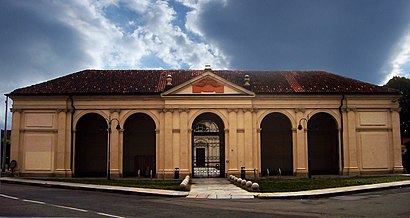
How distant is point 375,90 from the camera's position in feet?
115

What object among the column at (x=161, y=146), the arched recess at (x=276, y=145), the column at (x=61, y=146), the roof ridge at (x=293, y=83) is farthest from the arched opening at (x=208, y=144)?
the column at (x=61, y=146)

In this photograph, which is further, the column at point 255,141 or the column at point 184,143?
the column at point 255,141

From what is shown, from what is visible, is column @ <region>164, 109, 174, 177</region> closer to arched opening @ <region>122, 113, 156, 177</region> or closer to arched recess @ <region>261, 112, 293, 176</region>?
arched opening @ <region>122, 113, 156, 177</region>

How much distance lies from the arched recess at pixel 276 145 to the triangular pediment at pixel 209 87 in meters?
5.65

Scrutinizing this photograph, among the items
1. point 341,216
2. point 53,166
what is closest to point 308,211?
point 341,216

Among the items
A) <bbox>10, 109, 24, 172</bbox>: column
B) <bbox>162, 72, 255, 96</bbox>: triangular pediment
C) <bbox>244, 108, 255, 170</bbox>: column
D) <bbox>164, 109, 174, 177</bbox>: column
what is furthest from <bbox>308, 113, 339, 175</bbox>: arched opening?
<bbox>10, 109, 24, 172</bbox>: column

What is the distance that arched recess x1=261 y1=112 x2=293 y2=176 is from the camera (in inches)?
1494

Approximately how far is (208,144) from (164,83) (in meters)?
11.8

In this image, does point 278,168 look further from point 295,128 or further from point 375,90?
point 375,90

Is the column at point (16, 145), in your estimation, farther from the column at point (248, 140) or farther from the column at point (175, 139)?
the column at point (248, 140)

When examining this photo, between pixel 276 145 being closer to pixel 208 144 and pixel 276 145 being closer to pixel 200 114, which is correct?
pixel 200 114

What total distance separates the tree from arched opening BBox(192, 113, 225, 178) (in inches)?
891

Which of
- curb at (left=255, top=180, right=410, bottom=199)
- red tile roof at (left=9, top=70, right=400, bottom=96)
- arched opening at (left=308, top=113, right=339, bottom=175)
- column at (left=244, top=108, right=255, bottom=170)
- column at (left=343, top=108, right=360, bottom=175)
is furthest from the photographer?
arched opening at (left=308, top=113, right=339, bottom=175)

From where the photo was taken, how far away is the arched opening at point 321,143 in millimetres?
37594
